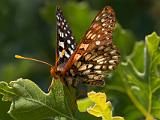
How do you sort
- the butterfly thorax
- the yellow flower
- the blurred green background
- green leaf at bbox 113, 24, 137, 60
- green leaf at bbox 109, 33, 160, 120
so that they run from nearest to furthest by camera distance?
the yellow flower < the butterfly thorax < green leaf at bbox 109, 33, 160, 120 < green leaf at bbox 113, 24, 137, 60 < the blurred green background

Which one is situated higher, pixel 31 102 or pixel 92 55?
pixel 92 55

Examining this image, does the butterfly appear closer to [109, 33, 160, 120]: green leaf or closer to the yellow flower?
[109, 33, 160, 120]: green leaf

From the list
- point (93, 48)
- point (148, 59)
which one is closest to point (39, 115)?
point (93, 48)

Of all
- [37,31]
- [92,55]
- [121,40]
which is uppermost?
[37,31]

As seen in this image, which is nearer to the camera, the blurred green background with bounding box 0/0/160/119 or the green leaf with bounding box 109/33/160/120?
the green leaf with bounding box 109/33/160/120

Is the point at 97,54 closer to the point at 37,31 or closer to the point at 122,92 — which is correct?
the point at 122,92

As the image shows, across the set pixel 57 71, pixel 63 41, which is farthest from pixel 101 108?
pixel 63 41

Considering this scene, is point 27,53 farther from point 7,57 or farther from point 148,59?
point 148,59

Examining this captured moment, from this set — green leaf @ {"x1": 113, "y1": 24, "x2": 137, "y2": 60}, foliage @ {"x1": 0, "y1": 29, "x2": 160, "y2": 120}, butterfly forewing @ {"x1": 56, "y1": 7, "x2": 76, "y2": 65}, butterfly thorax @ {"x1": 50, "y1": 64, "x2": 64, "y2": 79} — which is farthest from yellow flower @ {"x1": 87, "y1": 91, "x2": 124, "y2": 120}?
green leaf @ {"x1": 113, "y1": 24, "x2": 137, "y2": 60}
